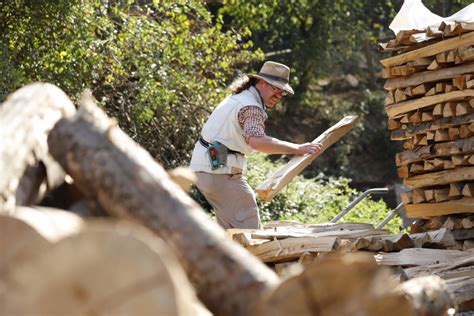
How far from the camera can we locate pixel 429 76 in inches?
415

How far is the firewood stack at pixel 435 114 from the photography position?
10.2 metres

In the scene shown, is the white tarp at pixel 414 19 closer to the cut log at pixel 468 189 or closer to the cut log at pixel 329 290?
the cut log at pixel 468 189

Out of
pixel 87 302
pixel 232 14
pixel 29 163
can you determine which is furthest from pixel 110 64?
pixel 87 302

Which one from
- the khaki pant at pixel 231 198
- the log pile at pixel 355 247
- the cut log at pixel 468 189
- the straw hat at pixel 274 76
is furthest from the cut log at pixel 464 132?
the khaki pant at pixel 231 198

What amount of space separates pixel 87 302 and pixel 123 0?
1157 centimetres

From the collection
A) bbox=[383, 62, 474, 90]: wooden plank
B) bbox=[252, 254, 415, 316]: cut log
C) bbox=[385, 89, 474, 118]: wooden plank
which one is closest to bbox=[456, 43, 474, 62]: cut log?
bbox=[383, 62, 474, 90]: wooden plank

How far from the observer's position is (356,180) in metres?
23.3

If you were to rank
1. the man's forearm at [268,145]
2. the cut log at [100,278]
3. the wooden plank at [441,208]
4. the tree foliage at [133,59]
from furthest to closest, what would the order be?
1. the tree foliage at [133,59]
2. the wooden plank at [441,208]
3. the man's forearm at [268,145]
4. the cut log at [100,278]

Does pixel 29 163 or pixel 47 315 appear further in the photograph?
pixel 29 163

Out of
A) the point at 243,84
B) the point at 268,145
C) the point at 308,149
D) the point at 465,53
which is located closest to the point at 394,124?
the point at 465,53

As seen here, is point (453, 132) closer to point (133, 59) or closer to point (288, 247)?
point (288, 247)

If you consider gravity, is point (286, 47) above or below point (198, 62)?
below

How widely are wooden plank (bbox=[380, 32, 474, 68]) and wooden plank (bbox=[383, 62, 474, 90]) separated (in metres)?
0.17

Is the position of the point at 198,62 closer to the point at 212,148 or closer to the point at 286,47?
the point at 212,148
